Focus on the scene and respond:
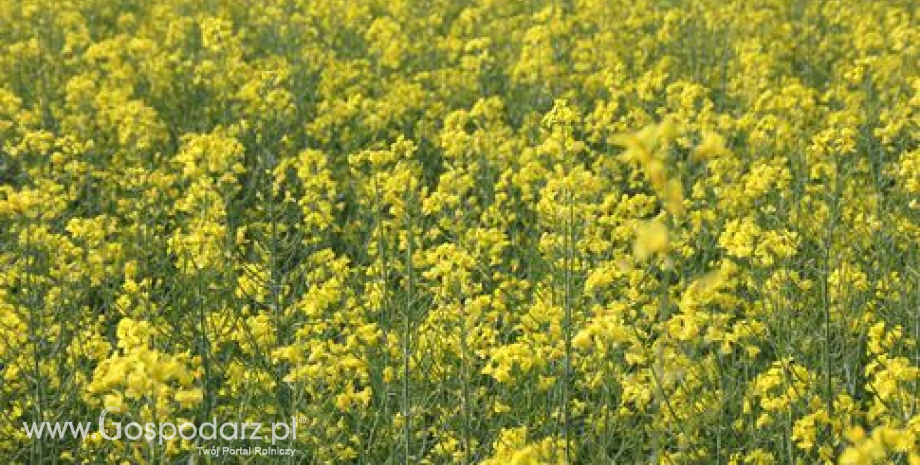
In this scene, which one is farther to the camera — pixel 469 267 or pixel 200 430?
pixel 469 267

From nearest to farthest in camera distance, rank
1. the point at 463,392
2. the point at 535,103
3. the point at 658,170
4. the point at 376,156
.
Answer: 1. the point at 658,170
2. the point at 463,392
3. the point at 376,156
4. the point at 535,103

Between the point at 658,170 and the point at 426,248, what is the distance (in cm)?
361

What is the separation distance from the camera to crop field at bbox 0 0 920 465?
350 cm

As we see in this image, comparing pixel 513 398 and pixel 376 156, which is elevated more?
pixel 376 156

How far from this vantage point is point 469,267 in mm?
4008

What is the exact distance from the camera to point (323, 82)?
701cm

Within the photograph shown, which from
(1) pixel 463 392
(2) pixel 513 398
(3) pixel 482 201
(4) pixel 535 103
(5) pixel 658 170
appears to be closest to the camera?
(5) pixel 658 170

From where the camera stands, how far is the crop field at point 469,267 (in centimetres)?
350

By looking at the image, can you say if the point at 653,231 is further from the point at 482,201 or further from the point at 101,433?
the point at 482,201

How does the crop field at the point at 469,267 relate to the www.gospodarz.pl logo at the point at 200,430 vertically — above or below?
above

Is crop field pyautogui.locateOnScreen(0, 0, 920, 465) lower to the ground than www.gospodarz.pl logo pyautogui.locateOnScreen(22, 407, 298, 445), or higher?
higher

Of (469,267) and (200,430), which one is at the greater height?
(469,267)

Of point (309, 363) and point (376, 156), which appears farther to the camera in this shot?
point (376, 156)

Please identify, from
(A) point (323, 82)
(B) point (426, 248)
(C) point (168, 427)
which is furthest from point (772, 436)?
(A) point (323, 82)
